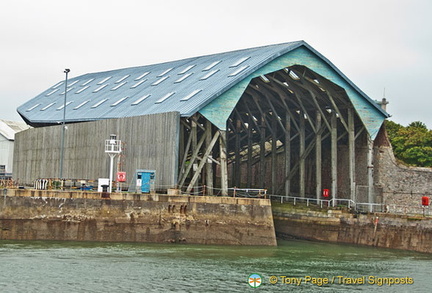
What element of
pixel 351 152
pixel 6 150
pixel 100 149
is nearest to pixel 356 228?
pixel 351 152

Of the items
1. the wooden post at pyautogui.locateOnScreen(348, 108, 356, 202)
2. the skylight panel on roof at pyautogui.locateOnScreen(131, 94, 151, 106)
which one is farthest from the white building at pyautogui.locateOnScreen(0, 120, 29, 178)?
the wooden post at pyautogui.locateOnScreen(348, 108, 356, 202)

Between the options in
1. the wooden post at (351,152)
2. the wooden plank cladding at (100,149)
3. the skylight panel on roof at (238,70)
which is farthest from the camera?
the wooden post at (351,152)

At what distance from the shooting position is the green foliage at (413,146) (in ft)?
258

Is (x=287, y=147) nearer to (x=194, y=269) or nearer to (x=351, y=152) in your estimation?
(x=351, y=152)

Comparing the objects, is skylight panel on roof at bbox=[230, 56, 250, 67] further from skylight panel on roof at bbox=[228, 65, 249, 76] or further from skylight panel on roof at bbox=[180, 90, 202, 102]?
skylight panel on roof at bbox=[180, 90, 202, 102]

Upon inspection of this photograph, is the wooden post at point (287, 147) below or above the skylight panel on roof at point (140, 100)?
below

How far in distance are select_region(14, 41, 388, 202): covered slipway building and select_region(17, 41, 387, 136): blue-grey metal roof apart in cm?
17

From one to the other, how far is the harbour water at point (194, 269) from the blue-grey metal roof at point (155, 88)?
1200 cm

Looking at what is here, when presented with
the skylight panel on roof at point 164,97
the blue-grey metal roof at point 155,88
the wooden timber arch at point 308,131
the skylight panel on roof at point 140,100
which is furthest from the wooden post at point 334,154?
the skylight panel on roof at point 140,100

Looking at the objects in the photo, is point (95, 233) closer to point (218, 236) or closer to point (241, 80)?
point (218, 236)

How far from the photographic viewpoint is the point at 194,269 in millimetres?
35812

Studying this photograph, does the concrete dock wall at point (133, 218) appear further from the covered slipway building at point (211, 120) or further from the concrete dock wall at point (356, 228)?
the concrete dock wall at point (356, 228)

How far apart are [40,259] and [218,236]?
44.8ft

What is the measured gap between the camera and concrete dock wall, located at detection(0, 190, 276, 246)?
43938 millimetres
